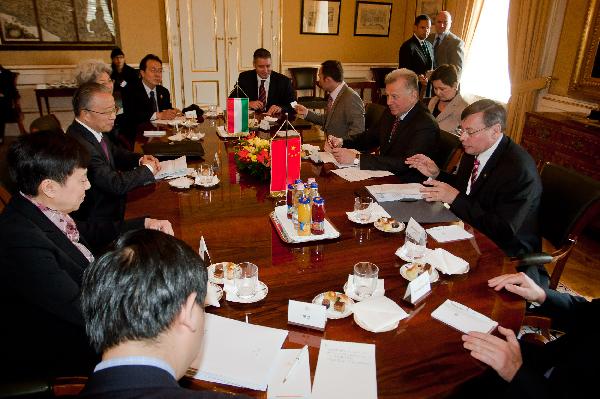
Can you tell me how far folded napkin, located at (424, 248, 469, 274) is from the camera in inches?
65.4

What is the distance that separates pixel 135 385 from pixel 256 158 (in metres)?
1.87

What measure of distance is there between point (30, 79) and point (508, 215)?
6.34 m

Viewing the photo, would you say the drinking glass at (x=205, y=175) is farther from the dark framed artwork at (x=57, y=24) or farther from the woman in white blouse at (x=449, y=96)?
the dark framed artwork at (x=57, y=24)

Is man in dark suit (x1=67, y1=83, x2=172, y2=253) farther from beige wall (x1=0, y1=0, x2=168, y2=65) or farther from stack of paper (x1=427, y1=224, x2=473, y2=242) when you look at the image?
beige wall (x1=0, y1=0, x2=168, y2=65)

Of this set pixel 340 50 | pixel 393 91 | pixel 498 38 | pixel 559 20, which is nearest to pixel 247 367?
pixel 393 91

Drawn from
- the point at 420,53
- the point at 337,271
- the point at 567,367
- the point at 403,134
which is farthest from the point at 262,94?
the point at 567,367

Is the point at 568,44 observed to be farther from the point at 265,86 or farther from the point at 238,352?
the point at 238,352

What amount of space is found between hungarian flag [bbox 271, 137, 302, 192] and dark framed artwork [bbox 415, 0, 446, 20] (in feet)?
18.3

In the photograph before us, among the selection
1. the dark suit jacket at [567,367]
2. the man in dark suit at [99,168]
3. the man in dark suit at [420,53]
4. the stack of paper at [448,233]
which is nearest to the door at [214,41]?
the man in dark suit at [420,53]

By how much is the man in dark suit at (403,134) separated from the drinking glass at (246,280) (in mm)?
1481

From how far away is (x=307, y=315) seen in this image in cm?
134

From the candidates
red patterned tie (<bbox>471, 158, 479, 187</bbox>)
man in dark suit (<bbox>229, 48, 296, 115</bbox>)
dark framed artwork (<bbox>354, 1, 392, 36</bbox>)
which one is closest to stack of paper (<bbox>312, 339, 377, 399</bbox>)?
red patterned tie (<bbox>471, 158, 479, 187</bbox>)

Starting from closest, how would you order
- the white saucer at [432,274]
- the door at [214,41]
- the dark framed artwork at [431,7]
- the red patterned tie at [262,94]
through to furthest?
the white saucer at [432,274], the red patterned tie at [262,94], the door at [214,41], the dark framed artwork at [431,7]

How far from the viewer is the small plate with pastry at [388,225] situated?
1956mm
